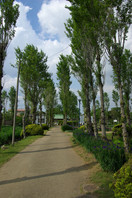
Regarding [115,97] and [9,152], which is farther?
[115,97]

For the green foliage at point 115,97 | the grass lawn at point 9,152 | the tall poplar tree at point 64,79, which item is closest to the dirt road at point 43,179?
the grass lawn at point 9,152

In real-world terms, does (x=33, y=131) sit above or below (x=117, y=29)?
below

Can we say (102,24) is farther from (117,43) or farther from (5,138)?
(5,138)

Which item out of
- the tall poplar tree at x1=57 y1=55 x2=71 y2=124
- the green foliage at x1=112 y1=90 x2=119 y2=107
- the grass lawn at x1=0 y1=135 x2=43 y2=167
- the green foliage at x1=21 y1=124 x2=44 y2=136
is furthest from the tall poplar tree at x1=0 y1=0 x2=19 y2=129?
the green foliage at x1=112 y1=90 x2=119 y2=107

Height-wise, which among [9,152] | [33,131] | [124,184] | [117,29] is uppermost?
[117,29]

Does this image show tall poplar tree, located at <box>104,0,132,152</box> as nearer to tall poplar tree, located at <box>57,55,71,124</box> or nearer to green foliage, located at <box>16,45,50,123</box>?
green foliage, located at <box>16,45,50,123</box>

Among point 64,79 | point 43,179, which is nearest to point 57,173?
point 43,179

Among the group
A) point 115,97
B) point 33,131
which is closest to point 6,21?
point 33,131

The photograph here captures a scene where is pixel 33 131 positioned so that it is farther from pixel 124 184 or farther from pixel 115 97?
pixel 115 97

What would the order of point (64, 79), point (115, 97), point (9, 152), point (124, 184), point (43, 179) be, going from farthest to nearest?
point (115, 97)
point (64, 79)
point (9, 152)
point (43, 179)
point (124, 184)

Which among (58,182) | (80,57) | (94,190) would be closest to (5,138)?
(80,57)

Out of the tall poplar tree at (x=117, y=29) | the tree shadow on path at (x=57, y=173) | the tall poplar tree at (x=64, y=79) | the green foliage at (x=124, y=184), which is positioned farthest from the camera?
the tall poplar tree at (x=64, y=79)

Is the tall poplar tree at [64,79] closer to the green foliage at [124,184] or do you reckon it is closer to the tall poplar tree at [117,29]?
the tall poplar tree at [117,29]

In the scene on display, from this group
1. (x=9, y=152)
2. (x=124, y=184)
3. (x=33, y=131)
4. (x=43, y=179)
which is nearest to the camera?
(x=124, y=184)
